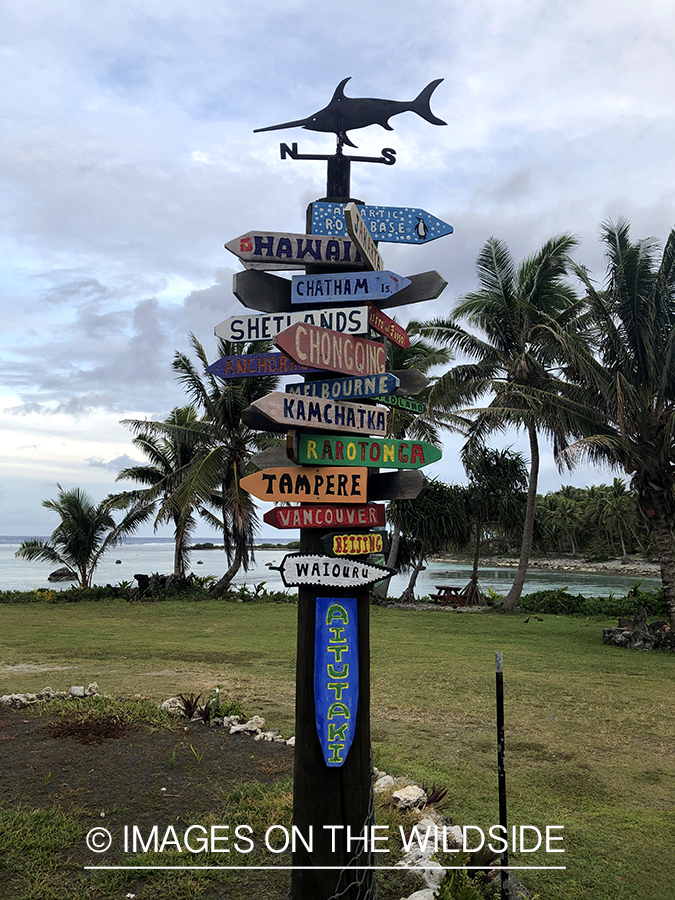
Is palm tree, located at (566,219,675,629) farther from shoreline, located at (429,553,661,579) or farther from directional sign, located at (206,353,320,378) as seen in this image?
shoreline, located at (429,553,661,579)

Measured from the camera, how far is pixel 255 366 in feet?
14.9

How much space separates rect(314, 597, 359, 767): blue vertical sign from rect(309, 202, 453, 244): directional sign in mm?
2497

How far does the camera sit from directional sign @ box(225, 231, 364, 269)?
Result: 4.40m

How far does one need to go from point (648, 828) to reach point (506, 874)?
1.92 metres

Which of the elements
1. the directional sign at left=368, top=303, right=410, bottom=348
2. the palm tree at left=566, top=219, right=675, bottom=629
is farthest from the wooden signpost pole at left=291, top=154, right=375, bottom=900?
the palm tree at left=566, top=219, right=675, bottom=629

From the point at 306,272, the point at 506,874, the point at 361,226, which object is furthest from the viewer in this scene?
the point at 306,272

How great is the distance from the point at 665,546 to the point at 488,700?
295 inches

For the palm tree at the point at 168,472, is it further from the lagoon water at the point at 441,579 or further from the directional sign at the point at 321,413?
the directional sign at the point at 321,413

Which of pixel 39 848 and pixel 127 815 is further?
pixel 127 815

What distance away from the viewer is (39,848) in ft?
14.4

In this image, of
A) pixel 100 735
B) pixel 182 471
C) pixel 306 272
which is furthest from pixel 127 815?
pixel 182 471

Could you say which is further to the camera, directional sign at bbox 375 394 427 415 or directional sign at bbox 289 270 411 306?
directional sign at bbox 375 394 427 415

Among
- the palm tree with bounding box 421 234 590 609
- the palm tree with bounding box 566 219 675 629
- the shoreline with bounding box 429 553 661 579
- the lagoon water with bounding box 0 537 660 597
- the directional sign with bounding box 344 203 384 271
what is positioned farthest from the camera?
the shoreline with bounding box 429 553 661 579

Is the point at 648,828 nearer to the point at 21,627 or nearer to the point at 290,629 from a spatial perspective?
the point at 290,629
